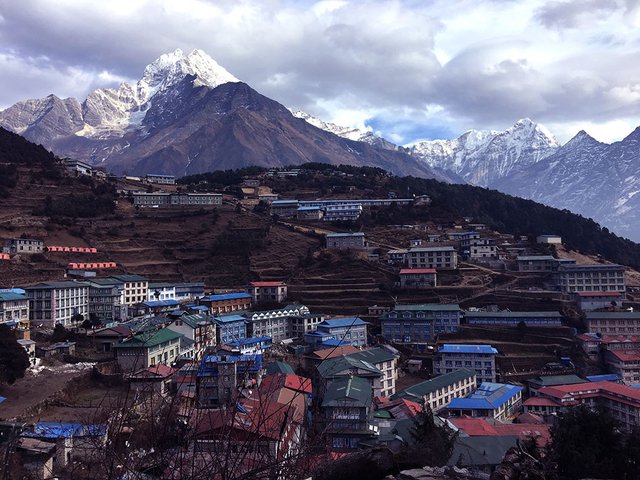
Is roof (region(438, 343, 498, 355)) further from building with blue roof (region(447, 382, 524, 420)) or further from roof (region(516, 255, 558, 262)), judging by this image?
roof (region(516, 255, 558, 262))

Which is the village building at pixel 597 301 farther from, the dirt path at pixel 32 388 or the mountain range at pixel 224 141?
the mountain range at pixel 224 141

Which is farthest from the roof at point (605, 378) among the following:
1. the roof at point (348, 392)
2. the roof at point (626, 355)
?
the roof at point (348, 392)

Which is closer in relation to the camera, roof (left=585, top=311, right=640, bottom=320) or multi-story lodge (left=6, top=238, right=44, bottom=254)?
roof (left=585, top=311, right=640, bottom=320)

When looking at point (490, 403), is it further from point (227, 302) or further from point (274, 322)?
point (227, 302)

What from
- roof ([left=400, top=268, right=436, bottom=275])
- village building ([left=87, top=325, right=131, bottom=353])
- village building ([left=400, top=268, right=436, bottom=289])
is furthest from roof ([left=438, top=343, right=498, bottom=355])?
village building ([left=87, top=325, right=131, bottom=353])

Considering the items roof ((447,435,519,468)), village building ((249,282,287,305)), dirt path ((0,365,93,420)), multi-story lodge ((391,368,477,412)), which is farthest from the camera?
village building ((249,282,287,305))

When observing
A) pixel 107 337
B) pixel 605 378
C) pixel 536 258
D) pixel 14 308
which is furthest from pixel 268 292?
pixel 605 378
